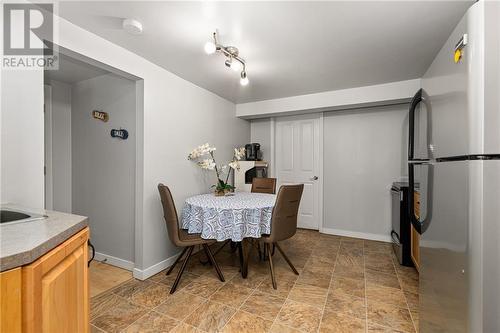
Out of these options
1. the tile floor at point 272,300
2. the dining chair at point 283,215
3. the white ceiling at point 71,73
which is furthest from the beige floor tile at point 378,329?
the white ceiling at point 71,73

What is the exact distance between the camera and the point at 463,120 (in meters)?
0.93

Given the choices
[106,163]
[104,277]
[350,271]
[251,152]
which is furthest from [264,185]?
[104,277]

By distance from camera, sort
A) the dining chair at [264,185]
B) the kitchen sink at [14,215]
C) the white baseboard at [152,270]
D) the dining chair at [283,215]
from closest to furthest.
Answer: the kitchen sink at [14,215] → the dining chair at [283,215] → the white baseboard at [152,270] → the dining chair at [264,185]

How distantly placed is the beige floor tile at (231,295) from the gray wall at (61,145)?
2.33 metres

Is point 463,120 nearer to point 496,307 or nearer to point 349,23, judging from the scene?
point 496,307

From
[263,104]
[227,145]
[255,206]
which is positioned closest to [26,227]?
[255,206]

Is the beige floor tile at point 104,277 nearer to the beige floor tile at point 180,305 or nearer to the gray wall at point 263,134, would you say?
the beige floor tile at point 180,305

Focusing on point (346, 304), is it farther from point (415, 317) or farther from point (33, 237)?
point (33, 237)

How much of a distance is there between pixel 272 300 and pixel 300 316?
28 cm

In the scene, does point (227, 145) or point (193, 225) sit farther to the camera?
point (227, 145)

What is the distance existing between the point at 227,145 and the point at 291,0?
2.40 m

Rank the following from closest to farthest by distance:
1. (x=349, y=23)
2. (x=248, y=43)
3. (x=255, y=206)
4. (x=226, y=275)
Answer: (x=349, y=23) → (x=248, y=43) → (x=255, y=206) → (x=226, y=275)

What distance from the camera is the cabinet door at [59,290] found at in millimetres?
661

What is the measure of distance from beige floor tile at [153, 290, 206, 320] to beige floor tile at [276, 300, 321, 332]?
684 mm
